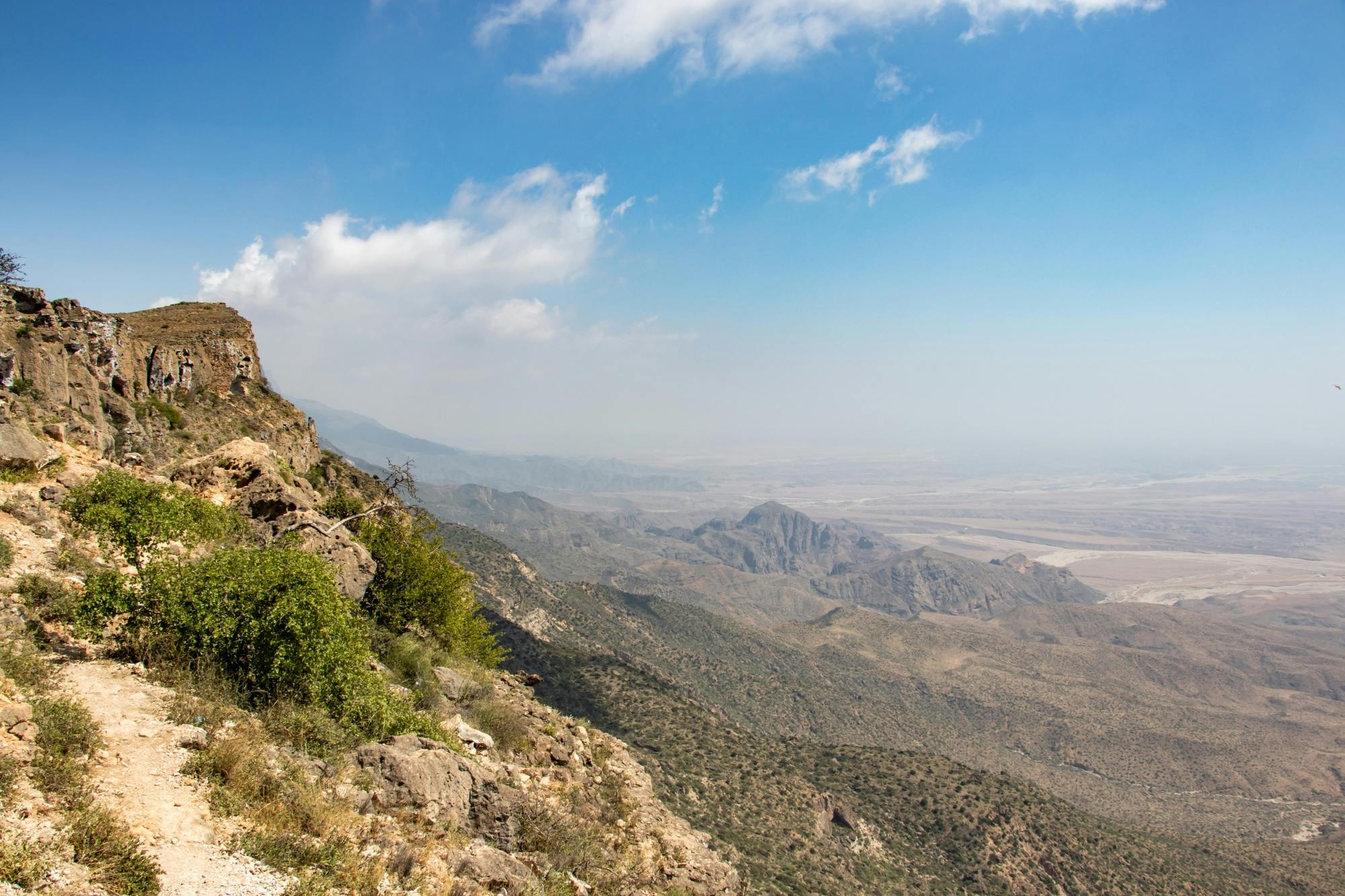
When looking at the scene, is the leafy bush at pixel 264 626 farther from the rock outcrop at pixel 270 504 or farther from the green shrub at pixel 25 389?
the green shrub at pixel 25 389

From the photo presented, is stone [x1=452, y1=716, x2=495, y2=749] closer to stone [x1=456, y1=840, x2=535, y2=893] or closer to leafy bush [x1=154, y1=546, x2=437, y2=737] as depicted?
leafy bush [x1=154, y1=546, x2=437, y2=737]

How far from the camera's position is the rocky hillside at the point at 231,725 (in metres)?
7.12

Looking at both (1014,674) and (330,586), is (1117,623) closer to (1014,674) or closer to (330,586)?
(1014,674)

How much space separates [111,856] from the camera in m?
6.21

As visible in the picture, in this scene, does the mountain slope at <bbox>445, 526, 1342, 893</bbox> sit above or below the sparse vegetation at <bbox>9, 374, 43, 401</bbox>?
below

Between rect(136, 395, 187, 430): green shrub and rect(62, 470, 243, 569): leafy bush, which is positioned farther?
rect(136, 395, 187, 430): green shrub

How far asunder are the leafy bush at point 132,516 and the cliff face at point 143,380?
5957 millimetres

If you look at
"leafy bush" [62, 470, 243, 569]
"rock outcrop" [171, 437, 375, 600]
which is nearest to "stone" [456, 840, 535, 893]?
"leafy bush" [62, 470, 243, 569]

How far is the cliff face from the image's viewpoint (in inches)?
736

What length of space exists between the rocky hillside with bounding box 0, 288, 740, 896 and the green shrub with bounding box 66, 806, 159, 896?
2 cm

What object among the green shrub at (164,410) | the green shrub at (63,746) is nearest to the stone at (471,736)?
the green shrub at (63,746)

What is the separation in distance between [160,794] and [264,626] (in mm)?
3148

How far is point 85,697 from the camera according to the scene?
886 centimetres

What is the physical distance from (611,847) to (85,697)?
9484 millimetres
